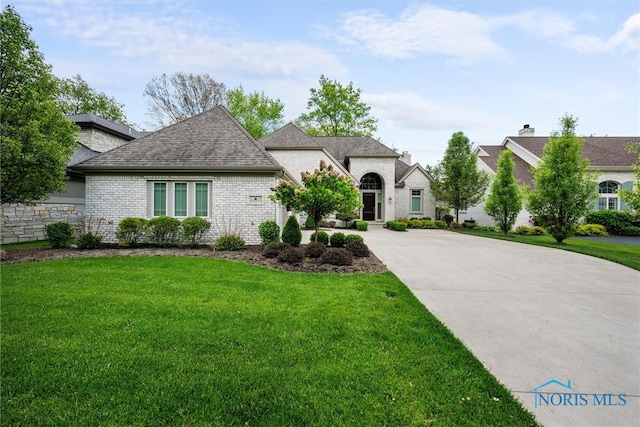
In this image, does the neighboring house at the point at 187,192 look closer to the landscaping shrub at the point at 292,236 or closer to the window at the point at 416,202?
the landscaping shrub at the point at 292,236

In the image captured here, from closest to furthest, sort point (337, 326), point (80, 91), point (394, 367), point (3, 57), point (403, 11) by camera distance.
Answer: point (394, 367) → point (337, 326) → point (3, 57) → point (403, 11) → point (80, 91)

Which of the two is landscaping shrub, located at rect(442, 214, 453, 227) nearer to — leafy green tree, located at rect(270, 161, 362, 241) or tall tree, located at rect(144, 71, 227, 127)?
leafy green tree, located at rect(270, 161, 362, 241)

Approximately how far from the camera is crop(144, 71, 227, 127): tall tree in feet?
87.0

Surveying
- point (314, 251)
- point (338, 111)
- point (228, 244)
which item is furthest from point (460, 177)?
point (228, 244)

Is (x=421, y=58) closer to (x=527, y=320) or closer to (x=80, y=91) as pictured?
(x=527, y=320)

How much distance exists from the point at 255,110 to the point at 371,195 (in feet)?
56.5

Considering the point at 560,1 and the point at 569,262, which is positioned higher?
the point at 560,1

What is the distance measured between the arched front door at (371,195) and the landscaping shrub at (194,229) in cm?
1495

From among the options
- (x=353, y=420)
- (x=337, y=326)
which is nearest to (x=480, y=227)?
(x=337, y=326)

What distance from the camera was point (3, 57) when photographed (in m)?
7.46

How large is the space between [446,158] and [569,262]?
1431cm

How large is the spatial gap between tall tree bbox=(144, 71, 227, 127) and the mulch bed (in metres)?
22.1

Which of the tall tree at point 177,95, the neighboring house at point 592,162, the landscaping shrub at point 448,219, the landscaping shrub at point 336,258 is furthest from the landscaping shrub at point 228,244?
the tall tree at point 177,95

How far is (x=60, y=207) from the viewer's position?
39.0 feet
